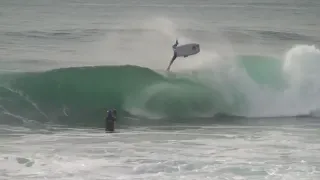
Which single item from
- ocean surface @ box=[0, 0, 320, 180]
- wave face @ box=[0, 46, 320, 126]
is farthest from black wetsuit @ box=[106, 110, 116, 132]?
wave face @ box=[0, 46, 320, 126]

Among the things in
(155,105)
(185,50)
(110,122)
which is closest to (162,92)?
(155,105)

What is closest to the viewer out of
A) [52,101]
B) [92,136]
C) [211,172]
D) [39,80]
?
[211,172]

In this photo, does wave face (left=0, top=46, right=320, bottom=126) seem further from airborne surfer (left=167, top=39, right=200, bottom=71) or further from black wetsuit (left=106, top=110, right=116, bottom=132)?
black wetsuit (left=106, top=110, right=116, bottom=132)

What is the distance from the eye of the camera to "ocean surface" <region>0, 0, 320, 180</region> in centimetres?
1596

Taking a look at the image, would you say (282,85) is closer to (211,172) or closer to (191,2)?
(211,172)

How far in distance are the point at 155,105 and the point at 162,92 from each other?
103cm

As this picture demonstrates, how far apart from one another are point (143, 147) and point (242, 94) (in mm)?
7451

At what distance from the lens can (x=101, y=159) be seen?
53.4 feet

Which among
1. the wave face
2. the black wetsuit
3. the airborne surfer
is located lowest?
the black wetsuit

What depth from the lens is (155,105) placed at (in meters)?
23.1

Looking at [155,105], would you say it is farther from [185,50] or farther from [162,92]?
[185,50]

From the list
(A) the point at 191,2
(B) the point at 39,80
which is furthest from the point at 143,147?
(A) the point at 191,2

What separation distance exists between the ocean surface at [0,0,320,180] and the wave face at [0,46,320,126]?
37mm

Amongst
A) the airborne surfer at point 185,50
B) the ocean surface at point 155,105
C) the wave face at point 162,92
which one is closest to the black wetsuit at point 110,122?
the ocean surface at point 155,105
